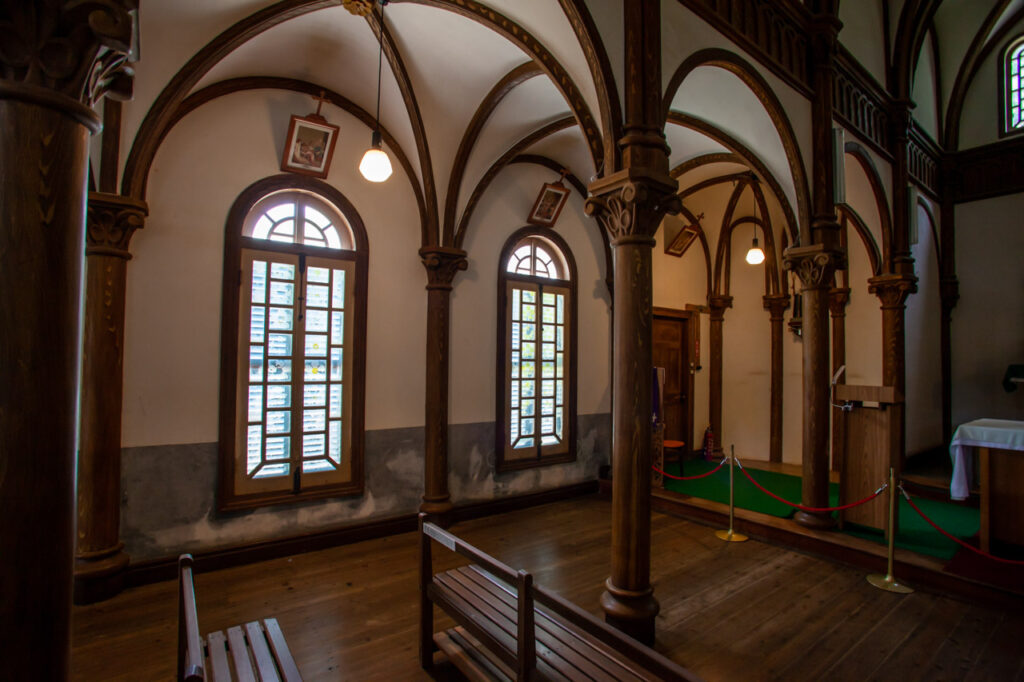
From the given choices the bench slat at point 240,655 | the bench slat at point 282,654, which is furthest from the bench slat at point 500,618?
the bench slat at point 240,655

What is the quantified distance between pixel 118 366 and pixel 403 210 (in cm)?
320

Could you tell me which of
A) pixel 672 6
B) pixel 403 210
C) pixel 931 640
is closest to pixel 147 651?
pixel 403 210

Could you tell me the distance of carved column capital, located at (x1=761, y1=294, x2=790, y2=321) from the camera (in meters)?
9.90

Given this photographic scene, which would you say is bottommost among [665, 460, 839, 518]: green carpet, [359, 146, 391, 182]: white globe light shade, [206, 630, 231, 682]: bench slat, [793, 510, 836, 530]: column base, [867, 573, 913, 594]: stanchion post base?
[867, 573, 913, 594]: stanchion post base

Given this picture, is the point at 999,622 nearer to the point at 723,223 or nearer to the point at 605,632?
the point at 605,632

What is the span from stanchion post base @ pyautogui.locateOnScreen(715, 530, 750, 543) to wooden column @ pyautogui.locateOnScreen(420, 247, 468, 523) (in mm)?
3096

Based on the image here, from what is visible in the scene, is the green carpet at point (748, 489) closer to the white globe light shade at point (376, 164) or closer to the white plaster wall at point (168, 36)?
the white globe light shade at point (376, 164)

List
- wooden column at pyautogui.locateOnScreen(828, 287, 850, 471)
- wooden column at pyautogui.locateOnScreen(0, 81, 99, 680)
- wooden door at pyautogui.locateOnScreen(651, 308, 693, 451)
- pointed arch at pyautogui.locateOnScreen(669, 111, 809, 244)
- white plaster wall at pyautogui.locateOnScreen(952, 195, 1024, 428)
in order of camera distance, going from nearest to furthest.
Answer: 1. wooden column at pyautogui.locateOnScreen(0, 81, 99, 680)
2. pointed arch at pyautogui.locateOnScreen(669, 111, 809, 244)
3. white plaster wall at pyautogui.locateOnScreen(952, 195, 1024, 428)
4. wooden column at pyautogui.locateOnScreen(828, 287, 850, 471)
5. wooden door at pyautogui.locateOnScreen(651, 308, 693, 451)

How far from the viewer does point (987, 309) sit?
9.13 m

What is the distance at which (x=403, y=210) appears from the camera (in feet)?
20.2

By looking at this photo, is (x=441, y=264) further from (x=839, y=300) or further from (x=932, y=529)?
(x=839, y=300)

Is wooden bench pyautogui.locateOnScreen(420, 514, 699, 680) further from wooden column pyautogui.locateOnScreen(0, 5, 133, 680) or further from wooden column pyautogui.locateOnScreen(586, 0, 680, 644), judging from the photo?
wooden column pyautogui.locateOnScreen(0, 5, 133, 680)

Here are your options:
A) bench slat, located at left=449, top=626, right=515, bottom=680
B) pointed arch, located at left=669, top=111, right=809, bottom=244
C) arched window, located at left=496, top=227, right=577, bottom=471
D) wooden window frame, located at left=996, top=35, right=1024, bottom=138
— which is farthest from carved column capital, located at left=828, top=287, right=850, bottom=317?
bench slat, located at left=449, top=626, right=515, bottom=680

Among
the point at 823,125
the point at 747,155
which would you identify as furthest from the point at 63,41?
the point at 823,125
